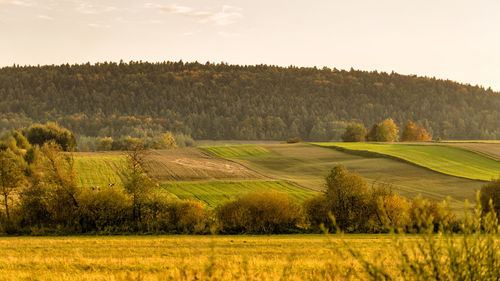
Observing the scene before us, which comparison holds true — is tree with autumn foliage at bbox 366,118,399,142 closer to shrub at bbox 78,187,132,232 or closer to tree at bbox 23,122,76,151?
tree at bbox 23,122,76,151

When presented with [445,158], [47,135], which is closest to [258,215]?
[445,158]

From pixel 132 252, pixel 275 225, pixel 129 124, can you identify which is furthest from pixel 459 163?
pixel 129 124

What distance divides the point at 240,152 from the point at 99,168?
32875 mm

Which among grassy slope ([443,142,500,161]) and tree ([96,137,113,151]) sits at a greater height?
grassy slope ([443,142,500,161])

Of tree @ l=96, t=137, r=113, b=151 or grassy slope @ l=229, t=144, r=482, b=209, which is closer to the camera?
grassy slope @ l=229, t=144, r=482, b=209

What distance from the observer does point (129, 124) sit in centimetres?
17575

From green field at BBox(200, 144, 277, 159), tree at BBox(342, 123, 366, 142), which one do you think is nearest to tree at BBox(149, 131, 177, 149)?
green field at BBox(200, 144, 277, 159)

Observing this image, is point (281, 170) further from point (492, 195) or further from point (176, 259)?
point (176, 259)

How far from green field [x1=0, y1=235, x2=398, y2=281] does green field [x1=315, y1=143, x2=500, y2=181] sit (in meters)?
52.6

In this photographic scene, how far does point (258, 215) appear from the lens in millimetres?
35156

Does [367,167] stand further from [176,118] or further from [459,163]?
[176,118]

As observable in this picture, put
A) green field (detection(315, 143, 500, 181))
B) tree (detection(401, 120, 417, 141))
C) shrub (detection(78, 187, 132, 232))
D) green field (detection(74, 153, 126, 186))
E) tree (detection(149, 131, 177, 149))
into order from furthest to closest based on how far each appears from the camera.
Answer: tree (detection(401, 120, 417, 141)) → tree (detection(149, 131, 177, 149)) → green field (detection(315, 143, 500, 181)) → green field (detection(74, 153, 126, 186)) → shrub (detection(78, 187, 132, 232))

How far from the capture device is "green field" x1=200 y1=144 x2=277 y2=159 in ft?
311

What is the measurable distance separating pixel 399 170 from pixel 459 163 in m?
13.3
